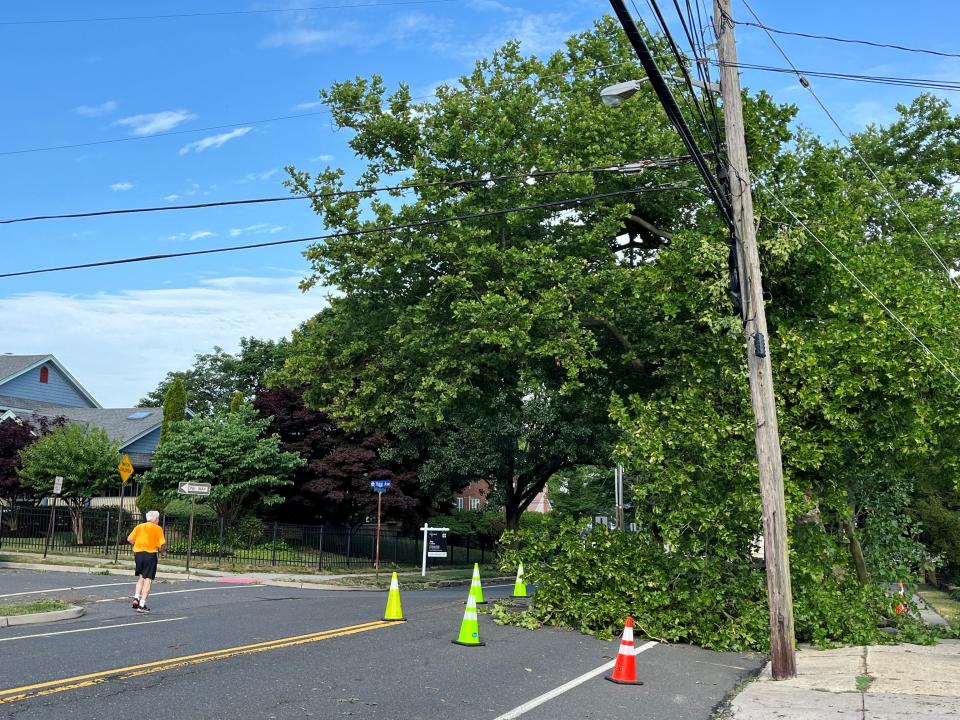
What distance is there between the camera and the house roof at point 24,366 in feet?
148

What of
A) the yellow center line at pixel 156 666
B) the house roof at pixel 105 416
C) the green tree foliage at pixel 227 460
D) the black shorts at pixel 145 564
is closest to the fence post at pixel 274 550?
the green tree foliage at pixel 227 460

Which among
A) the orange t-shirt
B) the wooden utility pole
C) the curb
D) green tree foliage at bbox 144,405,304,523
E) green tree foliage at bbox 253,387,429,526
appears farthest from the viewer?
green tree foliage at bbox 253,387,429,526

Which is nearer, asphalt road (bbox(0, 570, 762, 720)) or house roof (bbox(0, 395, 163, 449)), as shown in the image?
asphalt road (bbox(0, 570, 762, 720))

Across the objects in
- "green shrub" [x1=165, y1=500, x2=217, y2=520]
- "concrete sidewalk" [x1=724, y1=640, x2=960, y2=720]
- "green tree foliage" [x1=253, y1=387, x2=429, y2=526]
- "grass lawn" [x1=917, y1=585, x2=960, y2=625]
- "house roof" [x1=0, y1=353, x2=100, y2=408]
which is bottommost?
"grass lawn" [x1=917, y1=585, x2=960, y2=625]

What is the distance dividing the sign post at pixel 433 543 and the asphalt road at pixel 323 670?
12.8 meters

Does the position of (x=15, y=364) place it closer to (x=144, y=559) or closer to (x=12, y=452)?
(x=12, y=452)

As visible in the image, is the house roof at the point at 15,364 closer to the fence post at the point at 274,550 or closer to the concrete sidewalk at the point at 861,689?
the fence post at the point at 274,550

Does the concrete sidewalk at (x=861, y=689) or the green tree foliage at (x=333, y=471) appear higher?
the green tree foliage at (x=333, y=471)

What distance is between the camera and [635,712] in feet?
27.0

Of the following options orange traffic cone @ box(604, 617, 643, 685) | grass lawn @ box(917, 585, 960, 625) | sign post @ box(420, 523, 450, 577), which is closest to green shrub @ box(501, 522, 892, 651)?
orange traffic cone @ box(604, 617, 643, 685)

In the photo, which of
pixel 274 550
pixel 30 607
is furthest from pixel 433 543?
pixel 30 607

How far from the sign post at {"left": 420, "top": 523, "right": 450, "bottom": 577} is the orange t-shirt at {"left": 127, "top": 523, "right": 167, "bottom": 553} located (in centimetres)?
1359

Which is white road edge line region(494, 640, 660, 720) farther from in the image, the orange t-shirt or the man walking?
the orange t-shirt

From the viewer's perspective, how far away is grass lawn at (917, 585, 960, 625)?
81.3 feet
